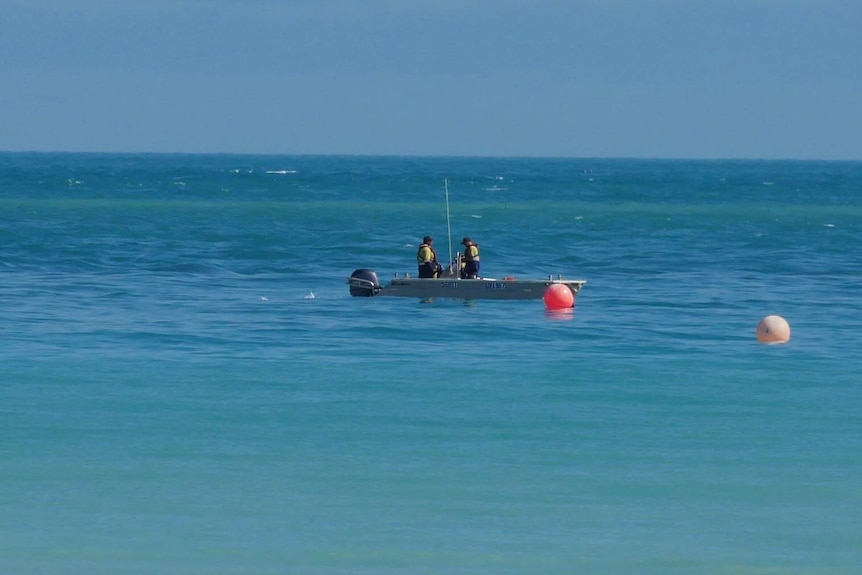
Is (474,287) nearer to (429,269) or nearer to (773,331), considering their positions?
(429,269)

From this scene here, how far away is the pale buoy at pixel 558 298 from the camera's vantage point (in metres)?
30.5

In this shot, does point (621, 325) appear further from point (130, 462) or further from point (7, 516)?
point (7, 516)

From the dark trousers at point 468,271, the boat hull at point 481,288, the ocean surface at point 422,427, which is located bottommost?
the ocean surface at point 422,427

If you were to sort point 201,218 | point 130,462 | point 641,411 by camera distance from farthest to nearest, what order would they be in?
point 201,218 → point 641,411 → point 130,462

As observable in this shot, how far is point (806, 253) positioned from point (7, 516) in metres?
41.0

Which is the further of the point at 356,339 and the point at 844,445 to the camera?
the point at 356,339

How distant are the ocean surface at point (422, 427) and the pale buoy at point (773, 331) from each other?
550mm

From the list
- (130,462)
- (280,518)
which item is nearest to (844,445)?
(280,518)

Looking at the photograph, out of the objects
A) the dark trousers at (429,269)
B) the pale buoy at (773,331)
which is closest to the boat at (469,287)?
the dark trousers at (429,269)

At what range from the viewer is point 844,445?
17.5 m

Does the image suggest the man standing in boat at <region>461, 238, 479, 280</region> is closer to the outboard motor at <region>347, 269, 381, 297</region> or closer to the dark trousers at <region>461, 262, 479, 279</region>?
the dark trousers at <region>461, 262, 479, 279</region>

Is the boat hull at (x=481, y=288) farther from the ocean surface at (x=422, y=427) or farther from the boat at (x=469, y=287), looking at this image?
the ocean surface at (x=422, y=427)

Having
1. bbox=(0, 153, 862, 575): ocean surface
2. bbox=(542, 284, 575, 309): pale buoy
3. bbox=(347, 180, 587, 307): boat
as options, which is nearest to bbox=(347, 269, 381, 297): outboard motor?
bbox=(0, 153, 862, 575): ocean surface

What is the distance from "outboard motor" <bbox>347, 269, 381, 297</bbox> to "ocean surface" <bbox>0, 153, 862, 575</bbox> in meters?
0.56
